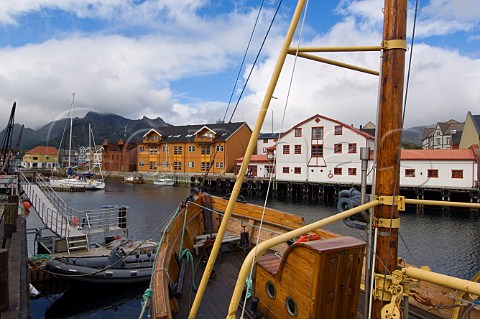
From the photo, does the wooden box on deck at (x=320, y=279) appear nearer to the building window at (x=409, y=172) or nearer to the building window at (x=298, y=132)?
the building window at (x=409, y=172)

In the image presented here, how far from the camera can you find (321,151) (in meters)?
42.7

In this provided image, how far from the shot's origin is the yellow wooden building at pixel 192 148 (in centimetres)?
5945

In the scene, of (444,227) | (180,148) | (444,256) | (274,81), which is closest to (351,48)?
(274,81)

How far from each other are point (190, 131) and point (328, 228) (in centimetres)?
4791

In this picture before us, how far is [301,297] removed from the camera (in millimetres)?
3752

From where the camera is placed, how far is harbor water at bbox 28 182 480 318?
437 inches

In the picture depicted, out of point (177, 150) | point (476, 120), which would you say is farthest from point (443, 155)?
point (177, 150)

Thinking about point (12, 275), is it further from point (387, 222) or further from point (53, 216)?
point (53, 216)

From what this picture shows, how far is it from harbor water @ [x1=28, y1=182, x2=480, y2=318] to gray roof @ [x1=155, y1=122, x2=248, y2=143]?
21468 mm

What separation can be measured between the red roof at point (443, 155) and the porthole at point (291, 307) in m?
31.9

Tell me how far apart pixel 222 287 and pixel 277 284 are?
190 cm

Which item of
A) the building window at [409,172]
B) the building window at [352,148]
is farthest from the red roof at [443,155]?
the building window at [352,148]

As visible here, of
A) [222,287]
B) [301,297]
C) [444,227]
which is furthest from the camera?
[444,227]

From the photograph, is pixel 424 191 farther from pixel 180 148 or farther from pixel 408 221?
pixel 180 148
